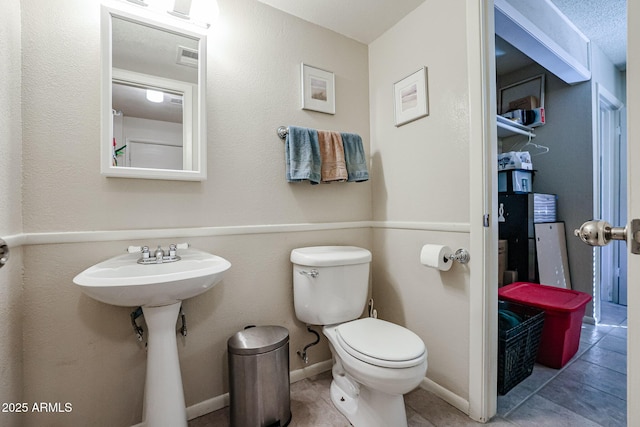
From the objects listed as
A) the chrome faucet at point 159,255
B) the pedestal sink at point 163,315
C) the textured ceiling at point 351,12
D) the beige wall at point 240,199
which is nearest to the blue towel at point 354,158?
the beige wall at point 240,199

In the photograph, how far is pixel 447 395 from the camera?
4.81 ft

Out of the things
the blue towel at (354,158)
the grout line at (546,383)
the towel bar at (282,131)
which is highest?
the towel bar at (282,131)

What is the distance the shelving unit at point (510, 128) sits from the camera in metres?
2.13

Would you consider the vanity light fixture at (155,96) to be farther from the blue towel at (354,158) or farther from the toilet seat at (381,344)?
the toilet seat at (381,344)

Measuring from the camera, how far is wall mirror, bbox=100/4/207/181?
121 centimetres

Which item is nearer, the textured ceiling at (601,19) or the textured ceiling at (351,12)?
the textured ceiling at (351,12)

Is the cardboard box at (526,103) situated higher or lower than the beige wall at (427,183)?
higher

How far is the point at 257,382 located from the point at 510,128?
2545 millimetres

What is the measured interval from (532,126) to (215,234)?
2992mm

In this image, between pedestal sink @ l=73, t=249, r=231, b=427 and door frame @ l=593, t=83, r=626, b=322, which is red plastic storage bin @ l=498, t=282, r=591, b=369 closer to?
door frame @ l=593, t=83, r=626, b=322

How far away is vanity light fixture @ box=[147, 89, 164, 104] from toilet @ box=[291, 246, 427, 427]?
39.7 inches

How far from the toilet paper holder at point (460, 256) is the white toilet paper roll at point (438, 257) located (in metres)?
0.02

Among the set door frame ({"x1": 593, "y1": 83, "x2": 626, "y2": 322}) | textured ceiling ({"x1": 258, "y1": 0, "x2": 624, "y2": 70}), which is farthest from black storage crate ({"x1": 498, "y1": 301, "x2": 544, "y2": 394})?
textured ceiling ({"x1": 258, "y1": 0, "x2": 624, "y2": 70})

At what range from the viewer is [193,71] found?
138 cm
